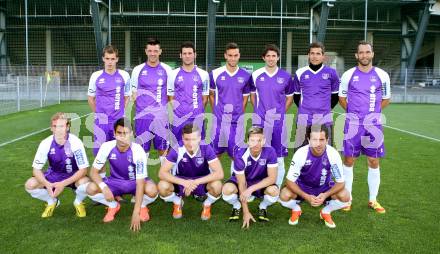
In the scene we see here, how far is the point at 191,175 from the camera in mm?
4312

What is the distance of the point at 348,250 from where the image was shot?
340cm

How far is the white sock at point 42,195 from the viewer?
4.15 m

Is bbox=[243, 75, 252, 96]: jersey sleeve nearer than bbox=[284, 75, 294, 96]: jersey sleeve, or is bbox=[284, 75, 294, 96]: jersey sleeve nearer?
bbox=[284, 75, 294, 96]: jersey sleeve

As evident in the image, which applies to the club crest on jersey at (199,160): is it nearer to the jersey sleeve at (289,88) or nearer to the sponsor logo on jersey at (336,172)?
the sponsor logo on jersey at (336,172)

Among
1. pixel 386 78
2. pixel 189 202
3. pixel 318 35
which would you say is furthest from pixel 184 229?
pixel 318 35

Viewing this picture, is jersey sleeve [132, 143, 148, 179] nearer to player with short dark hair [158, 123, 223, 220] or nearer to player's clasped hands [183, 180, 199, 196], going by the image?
player with short dark hair [158, 123, 223, 220]

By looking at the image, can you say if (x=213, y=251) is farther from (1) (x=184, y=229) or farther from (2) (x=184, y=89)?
(2) (x=184, y=89)

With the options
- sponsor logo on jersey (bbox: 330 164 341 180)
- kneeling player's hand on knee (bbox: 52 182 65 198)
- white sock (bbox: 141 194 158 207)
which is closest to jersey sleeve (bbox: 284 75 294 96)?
sponsor logo on jersey (bbox: 330 164 341 180)

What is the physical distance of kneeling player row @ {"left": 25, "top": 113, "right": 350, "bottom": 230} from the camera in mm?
3986

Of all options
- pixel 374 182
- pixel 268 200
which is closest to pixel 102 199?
pixel 268 200

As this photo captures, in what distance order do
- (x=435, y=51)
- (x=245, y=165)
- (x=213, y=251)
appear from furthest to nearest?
(x=435, y=51)
(x=245, y=165)
(x=213, y=251)

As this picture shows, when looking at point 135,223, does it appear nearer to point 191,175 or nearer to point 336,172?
point 191,175

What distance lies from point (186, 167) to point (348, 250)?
1662mm

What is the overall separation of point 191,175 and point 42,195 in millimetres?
1429
